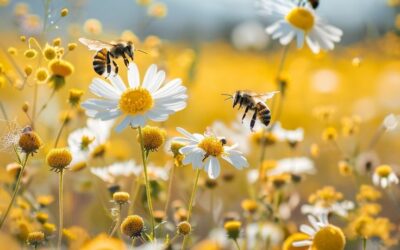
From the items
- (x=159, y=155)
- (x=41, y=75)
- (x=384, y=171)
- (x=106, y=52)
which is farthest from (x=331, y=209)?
(x=159, y=155)

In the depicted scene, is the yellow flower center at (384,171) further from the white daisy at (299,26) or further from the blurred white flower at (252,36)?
the blurred white flower at (252,36)

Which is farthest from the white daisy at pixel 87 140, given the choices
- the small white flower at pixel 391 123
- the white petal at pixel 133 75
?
the small white flower at pixel 391 123

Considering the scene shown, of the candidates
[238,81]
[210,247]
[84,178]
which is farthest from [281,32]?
[238,81]

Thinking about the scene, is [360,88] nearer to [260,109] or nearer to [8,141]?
[260,109]

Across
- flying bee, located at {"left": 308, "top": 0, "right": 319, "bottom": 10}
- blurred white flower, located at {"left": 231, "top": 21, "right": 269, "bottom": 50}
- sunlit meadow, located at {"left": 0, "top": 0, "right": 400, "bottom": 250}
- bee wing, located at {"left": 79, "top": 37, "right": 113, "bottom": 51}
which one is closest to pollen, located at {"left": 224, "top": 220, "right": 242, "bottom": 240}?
sunlit meadow, located at {"left": 0, "top": 0, "right": 400, "bottom": 250}

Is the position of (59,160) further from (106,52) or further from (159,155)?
(159,155)
